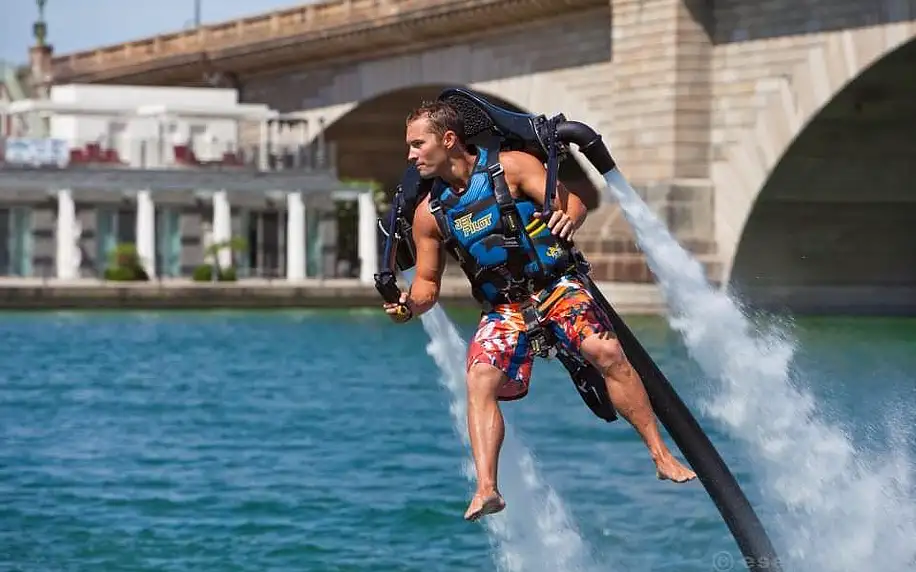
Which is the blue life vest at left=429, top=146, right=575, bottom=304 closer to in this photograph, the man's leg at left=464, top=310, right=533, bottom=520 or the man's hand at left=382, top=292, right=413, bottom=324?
the man's leg at left=464, top=310, right=533, bottom=520

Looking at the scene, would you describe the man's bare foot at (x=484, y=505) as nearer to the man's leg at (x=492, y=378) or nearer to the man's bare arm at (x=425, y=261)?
the man's leg at (x=492, y=378)

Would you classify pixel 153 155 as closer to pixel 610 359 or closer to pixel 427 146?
pixel 427 146

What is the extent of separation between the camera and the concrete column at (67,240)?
65250mm

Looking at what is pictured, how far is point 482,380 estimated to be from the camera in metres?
9.83

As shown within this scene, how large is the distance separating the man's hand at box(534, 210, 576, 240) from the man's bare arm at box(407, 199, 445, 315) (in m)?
0.66

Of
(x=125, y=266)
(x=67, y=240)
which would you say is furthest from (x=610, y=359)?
(x=67, y=240)

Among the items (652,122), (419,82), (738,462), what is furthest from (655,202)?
(738,462)

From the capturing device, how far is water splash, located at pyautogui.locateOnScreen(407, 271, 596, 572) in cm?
1149

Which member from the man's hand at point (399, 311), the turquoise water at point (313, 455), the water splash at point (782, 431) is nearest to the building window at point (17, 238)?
the turquoise water at point (313, 455)

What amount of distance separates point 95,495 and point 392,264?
12.0 metres

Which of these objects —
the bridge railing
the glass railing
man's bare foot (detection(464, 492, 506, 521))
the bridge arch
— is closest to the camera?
man's bare foot (detection(464, 492, 506, 521))

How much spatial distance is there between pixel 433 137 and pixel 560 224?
2.27 ft

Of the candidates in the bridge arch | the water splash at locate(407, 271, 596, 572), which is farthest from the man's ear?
the bridge arch

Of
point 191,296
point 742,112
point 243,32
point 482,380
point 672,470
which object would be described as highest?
point 243,32
